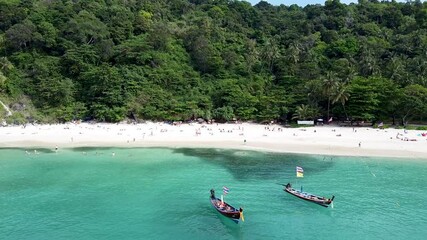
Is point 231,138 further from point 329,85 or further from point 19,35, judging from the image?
point 19,35

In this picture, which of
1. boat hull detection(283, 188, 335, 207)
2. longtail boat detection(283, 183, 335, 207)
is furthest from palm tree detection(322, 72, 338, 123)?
boat hull detection(283, 188, 335, 207)

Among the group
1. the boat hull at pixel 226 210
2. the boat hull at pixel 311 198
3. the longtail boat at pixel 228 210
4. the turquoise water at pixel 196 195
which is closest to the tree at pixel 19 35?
the turquoise water at pixel 196 195

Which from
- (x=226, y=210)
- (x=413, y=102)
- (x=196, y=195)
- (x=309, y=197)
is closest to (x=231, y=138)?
(x=196, y=195)

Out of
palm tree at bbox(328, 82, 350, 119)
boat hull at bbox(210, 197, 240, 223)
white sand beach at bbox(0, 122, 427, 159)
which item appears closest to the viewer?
boat hull at bbox(210, 197, 240, 223)

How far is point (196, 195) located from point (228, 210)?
7765 millimetres

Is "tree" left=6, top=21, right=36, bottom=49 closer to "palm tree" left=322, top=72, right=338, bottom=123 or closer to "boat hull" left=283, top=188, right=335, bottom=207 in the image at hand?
"palm tree" left=322, top=72, right=338, bottom=123

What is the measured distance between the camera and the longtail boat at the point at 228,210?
105 feet

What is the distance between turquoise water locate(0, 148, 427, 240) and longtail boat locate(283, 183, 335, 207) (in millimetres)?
583

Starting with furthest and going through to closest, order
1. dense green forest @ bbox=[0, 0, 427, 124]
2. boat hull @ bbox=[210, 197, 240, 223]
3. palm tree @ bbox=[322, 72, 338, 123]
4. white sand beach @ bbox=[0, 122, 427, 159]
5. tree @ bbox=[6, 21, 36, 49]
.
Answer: tree @ bbox=[6, 21, 36, 49] < dense green forest @ bbox=[0, 0, 427, 124] < palm tree @ bbox=[322, 72, 338, 123] < white sand beach @ bbox=[0, 122, 427, 159] < boat hull @ bbox=[210, 197, 240, 223]

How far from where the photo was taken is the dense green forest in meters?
81.6

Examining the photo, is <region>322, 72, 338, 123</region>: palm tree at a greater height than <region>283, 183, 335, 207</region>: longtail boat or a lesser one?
greater

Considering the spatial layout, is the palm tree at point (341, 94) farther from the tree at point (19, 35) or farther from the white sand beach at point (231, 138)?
the tree at point (19, 35)

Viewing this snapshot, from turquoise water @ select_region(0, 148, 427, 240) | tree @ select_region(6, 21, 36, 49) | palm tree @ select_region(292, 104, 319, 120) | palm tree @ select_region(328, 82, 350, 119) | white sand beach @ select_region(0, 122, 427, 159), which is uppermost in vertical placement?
tree @ select_region(6, 21, 36, 49)

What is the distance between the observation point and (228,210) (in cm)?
3331
